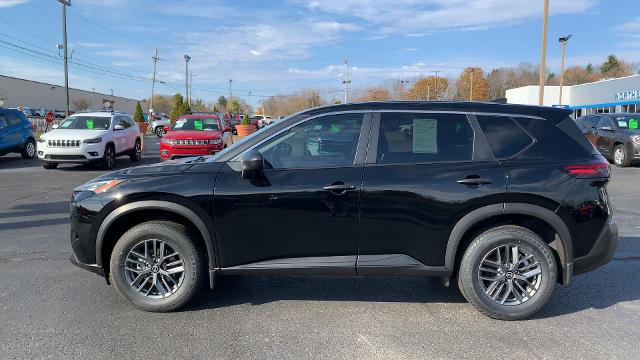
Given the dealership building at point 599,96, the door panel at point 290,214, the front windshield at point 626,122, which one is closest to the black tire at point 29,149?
the door panel at point 290,214

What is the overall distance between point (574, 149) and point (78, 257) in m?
4.37

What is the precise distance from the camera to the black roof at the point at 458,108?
4352 millimetres

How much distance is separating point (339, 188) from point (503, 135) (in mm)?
1509

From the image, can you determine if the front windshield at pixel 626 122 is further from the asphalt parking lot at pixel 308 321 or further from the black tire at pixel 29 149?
the black tire at pixel 29 149

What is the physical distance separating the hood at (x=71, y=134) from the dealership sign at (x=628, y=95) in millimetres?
43673

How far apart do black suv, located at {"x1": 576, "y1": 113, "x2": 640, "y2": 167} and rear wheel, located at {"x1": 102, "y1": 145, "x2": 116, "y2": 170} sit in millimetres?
14380

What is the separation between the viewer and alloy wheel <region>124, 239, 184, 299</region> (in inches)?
168

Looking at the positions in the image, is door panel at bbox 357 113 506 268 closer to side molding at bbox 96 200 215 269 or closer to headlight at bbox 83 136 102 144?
side molding at bbox 96 200 215 269

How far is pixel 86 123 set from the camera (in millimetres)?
15352

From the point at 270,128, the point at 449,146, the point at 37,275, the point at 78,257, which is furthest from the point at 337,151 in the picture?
the point at 37,275

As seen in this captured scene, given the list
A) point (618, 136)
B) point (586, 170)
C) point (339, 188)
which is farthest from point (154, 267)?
point (618, 136)

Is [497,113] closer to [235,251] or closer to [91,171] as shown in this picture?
[235,251]

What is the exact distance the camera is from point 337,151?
4.26 m

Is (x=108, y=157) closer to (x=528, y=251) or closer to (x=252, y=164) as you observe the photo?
(x=252, y=164)
